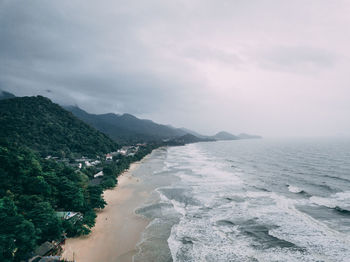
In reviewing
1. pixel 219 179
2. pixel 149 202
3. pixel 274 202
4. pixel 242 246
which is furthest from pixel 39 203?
pixel 219 179

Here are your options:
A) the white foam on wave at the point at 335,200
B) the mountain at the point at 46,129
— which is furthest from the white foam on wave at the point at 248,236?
the mountain at the point at 46,129

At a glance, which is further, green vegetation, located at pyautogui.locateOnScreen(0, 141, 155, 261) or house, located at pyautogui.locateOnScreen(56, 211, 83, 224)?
house, located at pyautogui.locateOnScreen(56, 211, 83, 224)

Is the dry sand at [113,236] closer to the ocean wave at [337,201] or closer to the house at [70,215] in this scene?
the house at [70,215]

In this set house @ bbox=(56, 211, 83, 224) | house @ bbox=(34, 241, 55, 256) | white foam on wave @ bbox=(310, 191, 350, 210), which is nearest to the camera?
house @ bbox=(34, 241, 55, 256)

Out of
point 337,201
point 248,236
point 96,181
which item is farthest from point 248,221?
point 96,181

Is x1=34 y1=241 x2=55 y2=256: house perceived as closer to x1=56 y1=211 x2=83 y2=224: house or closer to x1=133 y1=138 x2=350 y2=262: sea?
x1=56 y1=211 x2=83 y2=224: house

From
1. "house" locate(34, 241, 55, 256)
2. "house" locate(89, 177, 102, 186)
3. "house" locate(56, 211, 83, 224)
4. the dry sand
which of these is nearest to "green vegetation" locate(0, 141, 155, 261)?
"house" locate(56, 211, 83, 224)

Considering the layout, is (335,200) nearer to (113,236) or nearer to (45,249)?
(113,236)

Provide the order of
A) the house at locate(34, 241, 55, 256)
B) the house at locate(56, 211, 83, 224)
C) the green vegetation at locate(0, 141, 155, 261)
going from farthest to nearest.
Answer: the house at locate(56, 211, 83, 224) < the house at locate(34, 241, 55, 256) < the green vegetation at locate(0, 141, 155, 261)
